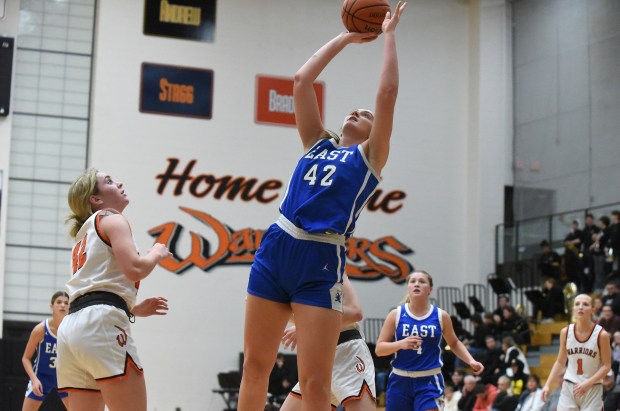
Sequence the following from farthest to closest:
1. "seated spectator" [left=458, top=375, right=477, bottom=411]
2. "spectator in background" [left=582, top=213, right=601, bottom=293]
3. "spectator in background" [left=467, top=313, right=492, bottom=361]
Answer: "spectator in background" [left=582, top=213, right=601, bottom=293]
"spectator in background" [left=467, top=313, right=492, bottom=361]
"seated spectator" [left=458, top=375, right=477, bottom=411]

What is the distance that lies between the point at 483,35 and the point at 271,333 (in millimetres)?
19573

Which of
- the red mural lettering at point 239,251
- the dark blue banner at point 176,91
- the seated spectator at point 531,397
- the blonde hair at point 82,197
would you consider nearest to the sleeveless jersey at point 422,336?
the blonde hair at point 82,197

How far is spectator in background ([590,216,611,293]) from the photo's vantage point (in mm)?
19094

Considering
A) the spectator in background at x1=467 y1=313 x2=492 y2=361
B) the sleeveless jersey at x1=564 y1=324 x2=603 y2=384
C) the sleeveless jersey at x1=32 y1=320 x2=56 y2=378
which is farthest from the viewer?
the spectator in background at x1=467 y1=313 x2=492 y2=361

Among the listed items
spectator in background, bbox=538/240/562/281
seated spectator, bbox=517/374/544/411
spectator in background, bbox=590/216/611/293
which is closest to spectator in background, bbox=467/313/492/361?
spectator in background, bbox=538/240/562/281

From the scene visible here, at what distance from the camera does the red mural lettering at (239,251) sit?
68.2 ft

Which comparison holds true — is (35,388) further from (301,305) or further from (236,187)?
(236,187)

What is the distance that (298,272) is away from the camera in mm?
4762

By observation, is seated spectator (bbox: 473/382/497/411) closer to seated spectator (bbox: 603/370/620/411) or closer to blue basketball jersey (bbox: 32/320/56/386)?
seated spectator (bbox: 603/370/620/411)

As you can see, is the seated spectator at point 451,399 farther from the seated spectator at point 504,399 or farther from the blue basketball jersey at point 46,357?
the blue basketball jersey at point 46,357

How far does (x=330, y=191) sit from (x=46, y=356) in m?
6.79

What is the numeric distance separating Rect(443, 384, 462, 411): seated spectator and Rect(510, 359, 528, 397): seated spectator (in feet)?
3.23

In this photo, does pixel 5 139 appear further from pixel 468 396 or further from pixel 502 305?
pixel 502 305

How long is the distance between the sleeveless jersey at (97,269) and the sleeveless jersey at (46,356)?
5809 millimetres
